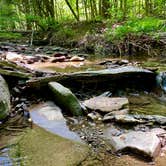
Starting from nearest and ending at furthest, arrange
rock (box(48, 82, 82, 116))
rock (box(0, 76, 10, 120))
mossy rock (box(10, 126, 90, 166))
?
mossy rock (box(10, 126, 90, 166)) → rock (box(0, 76, 10, 120)) → rock (box(48, 82, 82, 116))

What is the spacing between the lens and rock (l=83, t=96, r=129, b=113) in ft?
12.8

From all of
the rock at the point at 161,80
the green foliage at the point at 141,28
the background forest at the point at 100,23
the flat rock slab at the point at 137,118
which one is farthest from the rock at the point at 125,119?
the green foliage at the point at 141,28

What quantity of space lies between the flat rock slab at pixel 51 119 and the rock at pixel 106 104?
471 mm

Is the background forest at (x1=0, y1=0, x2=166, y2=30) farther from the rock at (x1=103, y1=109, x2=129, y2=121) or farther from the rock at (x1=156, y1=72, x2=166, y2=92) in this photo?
the rock at (x1=103, y1=109, x2=129, y2=121)

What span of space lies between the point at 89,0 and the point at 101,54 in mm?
6149

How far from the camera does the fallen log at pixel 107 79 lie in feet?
14.8

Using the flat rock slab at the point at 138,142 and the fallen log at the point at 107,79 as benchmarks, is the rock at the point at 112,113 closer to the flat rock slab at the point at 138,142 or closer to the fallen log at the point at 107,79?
the flat rock slab at the point at 138,142

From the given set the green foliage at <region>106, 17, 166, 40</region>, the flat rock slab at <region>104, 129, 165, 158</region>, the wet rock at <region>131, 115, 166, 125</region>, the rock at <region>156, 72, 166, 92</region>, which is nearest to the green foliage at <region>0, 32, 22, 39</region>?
the green foliage at <region>106, 17, 166, 40</region>

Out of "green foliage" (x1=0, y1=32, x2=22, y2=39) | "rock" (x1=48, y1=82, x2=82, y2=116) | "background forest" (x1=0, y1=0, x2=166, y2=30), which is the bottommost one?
"rock" (x1=48, y1=82, x2=82, y2=116)

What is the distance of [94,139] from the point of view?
3.05 meters

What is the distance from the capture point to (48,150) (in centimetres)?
270

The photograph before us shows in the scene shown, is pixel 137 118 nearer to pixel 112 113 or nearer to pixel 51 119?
pixel 112 113

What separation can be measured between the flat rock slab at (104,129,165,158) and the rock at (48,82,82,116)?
70 centimetres

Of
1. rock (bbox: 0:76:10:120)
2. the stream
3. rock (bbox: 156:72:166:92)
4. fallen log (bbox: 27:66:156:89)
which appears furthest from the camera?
rock (bbox: 156:72:166:92)
